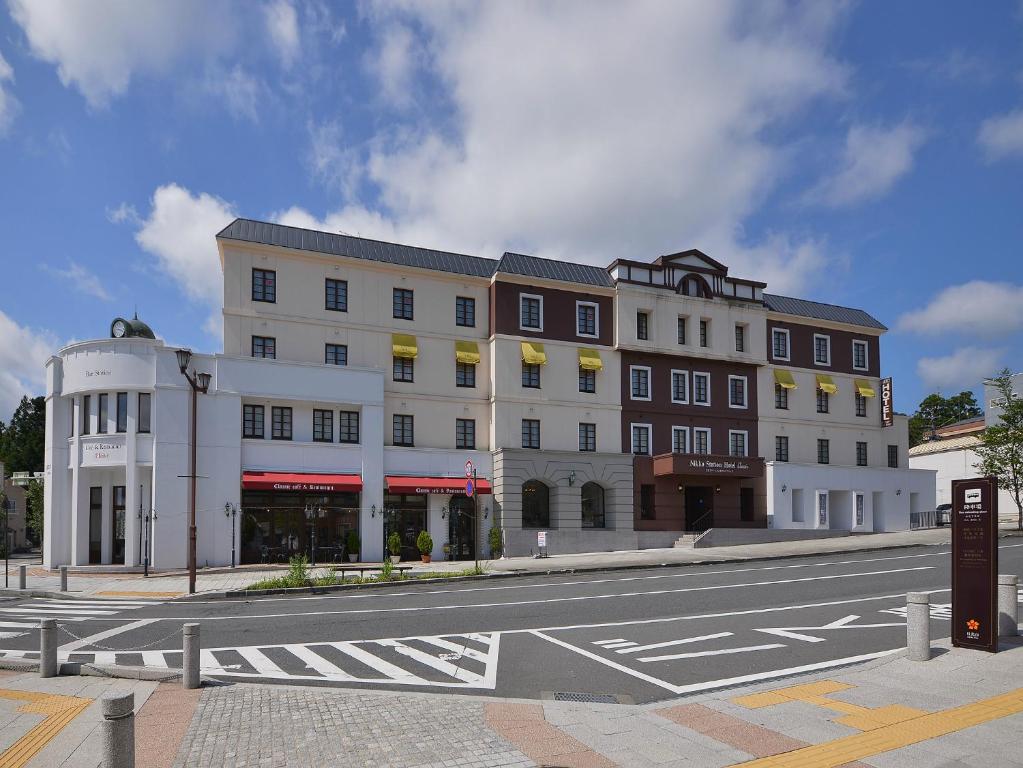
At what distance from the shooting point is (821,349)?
45.9 meters

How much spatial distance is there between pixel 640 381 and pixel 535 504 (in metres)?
8.55

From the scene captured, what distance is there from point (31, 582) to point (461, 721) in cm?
2419

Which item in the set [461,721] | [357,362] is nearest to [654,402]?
[357,362]

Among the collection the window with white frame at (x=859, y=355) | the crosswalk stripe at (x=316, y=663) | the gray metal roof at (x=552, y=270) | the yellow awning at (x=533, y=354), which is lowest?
the crosswalk stripe at (x=316, y=663)

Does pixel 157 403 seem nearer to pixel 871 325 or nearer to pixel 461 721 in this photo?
pixel 461 721

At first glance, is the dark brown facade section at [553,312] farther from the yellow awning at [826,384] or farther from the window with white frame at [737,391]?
the yellow awning at [826,384]

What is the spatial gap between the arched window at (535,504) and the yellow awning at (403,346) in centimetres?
831

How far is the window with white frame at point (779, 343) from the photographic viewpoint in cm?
4422

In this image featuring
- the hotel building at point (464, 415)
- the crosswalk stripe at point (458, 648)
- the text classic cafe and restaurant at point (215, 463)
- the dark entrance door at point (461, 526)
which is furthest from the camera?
the dark entrance door at point (461, 526)

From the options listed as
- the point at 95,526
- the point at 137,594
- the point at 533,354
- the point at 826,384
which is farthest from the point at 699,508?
the point at 95,526

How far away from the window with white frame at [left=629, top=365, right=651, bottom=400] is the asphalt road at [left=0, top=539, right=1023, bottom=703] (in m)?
16.8

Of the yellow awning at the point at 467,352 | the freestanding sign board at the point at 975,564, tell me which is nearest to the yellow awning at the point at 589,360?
the yellow awning at the point at 467,352

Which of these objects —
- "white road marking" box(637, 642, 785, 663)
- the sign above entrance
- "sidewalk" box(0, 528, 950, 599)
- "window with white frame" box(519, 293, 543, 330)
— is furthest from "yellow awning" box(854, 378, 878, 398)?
"white road marking" box(637, 642, 785, 663)

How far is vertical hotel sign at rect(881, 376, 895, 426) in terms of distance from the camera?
46.4 meters
